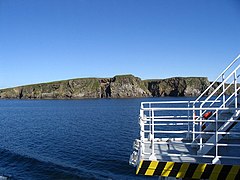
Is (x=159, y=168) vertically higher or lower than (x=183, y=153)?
lower

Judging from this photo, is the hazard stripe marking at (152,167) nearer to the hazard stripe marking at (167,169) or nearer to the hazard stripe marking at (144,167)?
the hazard stripe marking at (144,167)

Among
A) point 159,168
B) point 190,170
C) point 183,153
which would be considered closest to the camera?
point 190,170

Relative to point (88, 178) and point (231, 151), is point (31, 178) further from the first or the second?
point (231, 151)

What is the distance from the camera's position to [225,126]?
22.8 ft

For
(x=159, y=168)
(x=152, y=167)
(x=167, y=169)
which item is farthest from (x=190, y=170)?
(x=152, y=167)

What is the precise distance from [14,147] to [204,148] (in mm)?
28199

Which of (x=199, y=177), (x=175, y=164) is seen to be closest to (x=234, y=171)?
(x=199, y=177)

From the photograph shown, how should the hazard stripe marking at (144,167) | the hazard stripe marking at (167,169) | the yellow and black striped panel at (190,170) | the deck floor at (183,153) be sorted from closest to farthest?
1. the yellow and black striped panel at (190,170)
2. the hazard stripe marking at (167,169)
3. the hazard stripe marking at (144,167)
4. the deck floor at (183,153)

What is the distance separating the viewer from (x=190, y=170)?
267 inches

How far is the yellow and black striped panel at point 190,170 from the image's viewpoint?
6.49 m

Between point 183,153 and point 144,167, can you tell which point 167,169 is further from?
point 183,153

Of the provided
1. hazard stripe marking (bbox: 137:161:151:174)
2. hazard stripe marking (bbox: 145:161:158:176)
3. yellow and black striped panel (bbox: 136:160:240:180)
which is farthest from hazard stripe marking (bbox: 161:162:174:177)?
hazard stripe marking (bbox: 137:161:151:174)

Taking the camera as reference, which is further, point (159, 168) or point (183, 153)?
point (183, 153)

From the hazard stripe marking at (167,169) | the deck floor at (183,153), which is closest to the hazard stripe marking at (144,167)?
the deck floor at (183,153)
